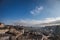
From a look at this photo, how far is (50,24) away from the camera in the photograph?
251 cm

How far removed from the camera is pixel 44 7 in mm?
2533

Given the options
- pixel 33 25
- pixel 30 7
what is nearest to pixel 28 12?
pixel 30 7

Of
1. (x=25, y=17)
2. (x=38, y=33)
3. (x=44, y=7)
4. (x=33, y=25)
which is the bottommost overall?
(x=38, y=33)

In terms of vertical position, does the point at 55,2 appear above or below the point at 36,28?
above

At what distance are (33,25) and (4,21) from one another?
1.78ft

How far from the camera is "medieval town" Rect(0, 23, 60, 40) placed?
2396mm

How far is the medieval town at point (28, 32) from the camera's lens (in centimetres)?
240

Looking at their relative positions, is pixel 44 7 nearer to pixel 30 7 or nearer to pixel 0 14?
pixel 30 7

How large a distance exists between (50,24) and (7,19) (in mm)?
806

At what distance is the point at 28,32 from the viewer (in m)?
2.47

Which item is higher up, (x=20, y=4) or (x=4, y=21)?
(x=20, y=4)

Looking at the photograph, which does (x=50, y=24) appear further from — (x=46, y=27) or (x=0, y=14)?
(x=0, y=14)

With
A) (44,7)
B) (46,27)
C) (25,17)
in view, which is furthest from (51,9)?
(25,17)

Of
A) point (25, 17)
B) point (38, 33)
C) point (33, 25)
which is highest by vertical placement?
point (25, 17)
